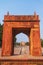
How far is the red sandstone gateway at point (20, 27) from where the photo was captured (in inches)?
494

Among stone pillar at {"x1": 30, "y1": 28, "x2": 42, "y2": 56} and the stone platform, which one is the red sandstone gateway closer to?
stone pillar at {"x1": 30, "y1": 28, "x2": 42, "y2": 56}

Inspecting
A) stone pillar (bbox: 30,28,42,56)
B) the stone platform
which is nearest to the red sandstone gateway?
stone pillar (bbox: 30,28,42,56)

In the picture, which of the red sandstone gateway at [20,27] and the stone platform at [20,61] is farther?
the red sandstone gateway at [20,27]

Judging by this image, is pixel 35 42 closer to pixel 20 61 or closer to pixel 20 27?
pixel 20 27

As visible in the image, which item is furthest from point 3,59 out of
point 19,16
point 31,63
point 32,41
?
point 19,16

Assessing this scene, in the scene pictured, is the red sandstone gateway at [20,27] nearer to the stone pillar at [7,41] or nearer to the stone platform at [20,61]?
the stone pillar at [7,41]

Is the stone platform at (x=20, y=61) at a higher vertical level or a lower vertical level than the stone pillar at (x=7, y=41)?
lower

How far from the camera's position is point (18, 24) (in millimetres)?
12852

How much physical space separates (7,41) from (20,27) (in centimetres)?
150

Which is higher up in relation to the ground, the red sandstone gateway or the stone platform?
the red sandstone gateway

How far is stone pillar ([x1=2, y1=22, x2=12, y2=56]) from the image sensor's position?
1254cm

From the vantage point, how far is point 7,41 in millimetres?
12672

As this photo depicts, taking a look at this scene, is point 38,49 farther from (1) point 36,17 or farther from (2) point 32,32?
(1) point 36,17

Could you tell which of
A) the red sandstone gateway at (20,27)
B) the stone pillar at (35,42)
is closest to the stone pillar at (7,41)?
the red sandstone gateway at (20,27)
